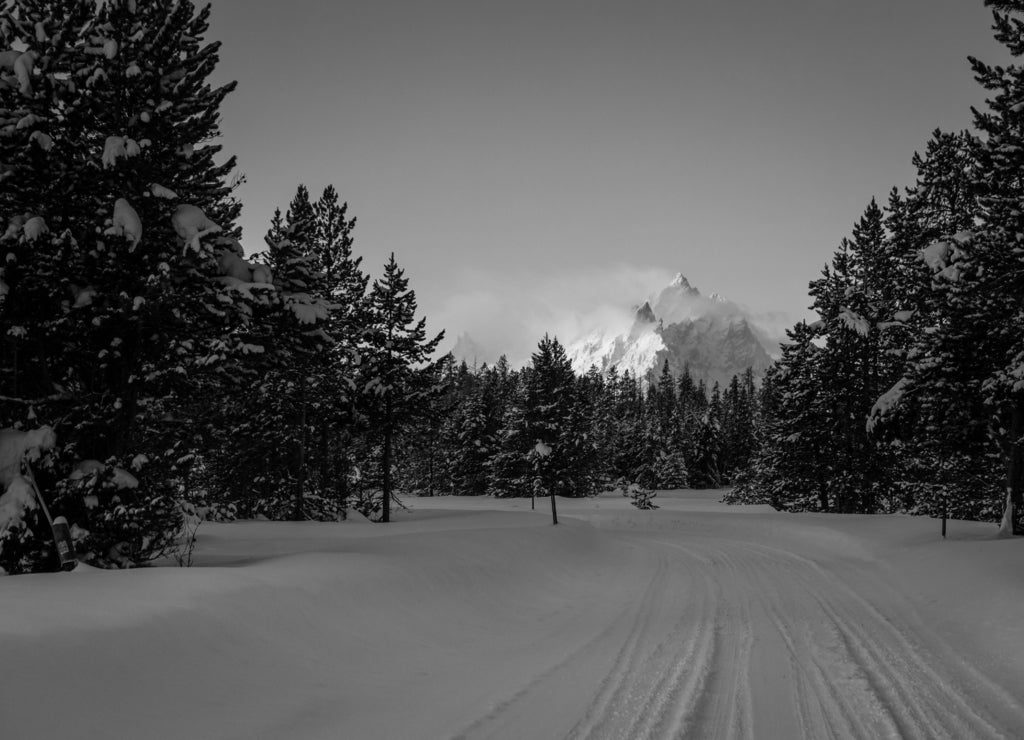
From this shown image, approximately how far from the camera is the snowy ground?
506 centimetres

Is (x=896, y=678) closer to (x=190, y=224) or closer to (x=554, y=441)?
(x=190, y=224)

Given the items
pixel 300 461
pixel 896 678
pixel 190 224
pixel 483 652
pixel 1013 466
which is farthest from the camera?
pixel 300 461

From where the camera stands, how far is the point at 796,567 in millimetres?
16062

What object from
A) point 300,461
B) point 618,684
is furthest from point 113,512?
point 300,461

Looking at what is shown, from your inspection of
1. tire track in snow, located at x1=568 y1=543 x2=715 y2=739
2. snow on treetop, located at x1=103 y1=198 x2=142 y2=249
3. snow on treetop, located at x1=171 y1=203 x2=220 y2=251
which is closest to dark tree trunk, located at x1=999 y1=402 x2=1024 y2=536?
tire track in snow, located at x1=568 y1=543 x2=715 y2=739

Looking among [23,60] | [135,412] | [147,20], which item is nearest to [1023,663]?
[135,412]

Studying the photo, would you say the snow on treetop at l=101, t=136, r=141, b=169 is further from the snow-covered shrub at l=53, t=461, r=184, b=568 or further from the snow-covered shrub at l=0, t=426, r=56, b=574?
the snow-covered shrub at l=53, t=461, r=184, b=568

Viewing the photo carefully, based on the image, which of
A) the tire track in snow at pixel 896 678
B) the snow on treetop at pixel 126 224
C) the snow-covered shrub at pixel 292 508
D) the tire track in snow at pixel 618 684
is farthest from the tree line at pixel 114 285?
the snow-covered shrub at pixel 292 508

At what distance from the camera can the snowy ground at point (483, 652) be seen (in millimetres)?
5059

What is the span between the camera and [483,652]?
8.11 m

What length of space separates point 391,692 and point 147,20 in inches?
517

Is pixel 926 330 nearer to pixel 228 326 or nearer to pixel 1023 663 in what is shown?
pixel 1023 663

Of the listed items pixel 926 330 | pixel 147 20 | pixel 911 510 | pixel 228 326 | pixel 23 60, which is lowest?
pixel 911 510

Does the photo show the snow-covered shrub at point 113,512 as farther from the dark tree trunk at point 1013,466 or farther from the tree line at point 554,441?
the dark tree trunk at point 1013,466
